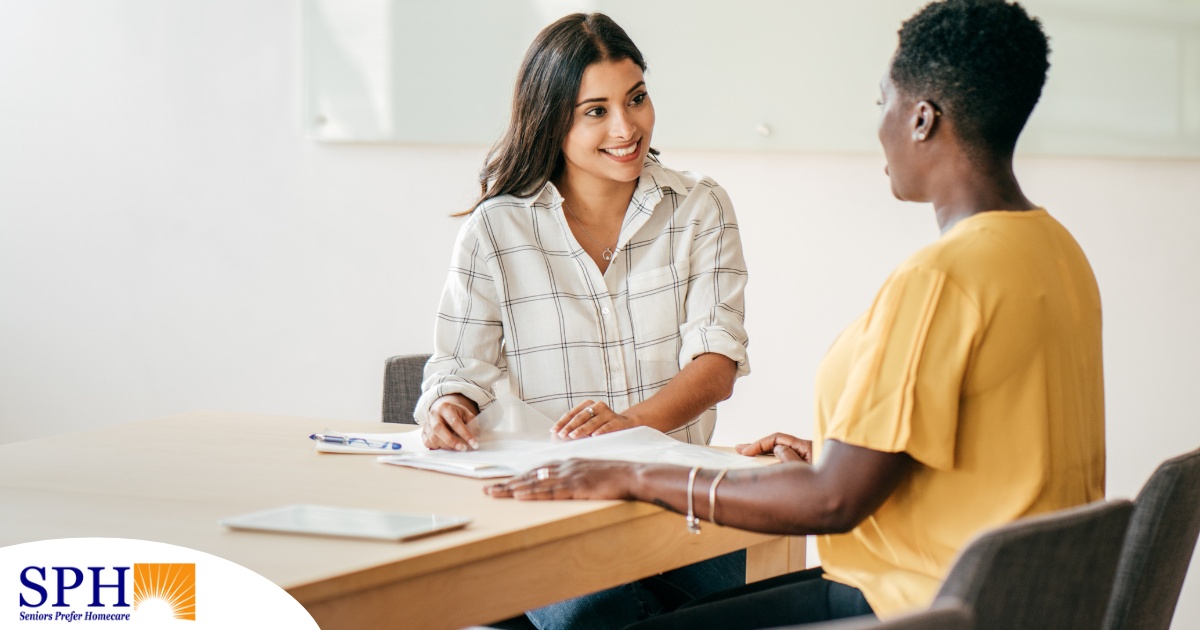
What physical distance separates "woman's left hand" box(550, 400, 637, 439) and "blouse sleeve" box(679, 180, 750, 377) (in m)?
0.31

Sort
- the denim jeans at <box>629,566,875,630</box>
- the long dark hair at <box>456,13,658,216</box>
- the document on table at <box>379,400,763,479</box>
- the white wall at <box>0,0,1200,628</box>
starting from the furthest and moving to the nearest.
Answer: the white wall at <box>0,0,1200,628</box> < the long dark hair at <box>456,13,658,216</box> < the document on table at <box>379,400,763,479</box> < the denim jeans at <box>629,566,875,630</box>

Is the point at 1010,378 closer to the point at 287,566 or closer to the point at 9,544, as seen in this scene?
the point at 287,566

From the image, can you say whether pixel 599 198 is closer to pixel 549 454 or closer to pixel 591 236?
pixel 591 236

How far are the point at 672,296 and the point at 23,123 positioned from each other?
2436 millimetres

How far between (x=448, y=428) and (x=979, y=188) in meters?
0.90

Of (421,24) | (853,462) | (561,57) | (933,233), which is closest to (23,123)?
(421,24)

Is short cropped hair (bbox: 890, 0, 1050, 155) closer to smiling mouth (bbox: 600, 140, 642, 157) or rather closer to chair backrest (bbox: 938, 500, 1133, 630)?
chair backrest (bbox: 938, 500, 1133, 630)

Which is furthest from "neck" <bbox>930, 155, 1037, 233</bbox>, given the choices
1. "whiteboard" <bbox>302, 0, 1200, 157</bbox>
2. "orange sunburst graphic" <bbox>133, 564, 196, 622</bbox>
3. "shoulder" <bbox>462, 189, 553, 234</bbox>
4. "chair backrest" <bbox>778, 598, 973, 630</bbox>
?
"whiteboard" <bbox>302, 0, 1200, 157</bbox>

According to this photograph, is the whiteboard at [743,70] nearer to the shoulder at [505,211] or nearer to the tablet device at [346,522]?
the shoulder at [505,211]

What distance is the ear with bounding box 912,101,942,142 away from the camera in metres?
1.34

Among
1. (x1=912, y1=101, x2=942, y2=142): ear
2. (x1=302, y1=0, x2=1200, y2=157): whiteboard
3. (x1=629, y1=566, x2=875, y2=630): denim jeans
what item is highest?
(x1=302, y1=0, x2=1200, y2=157): whiteboard

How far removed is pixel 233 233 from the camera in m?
3.52

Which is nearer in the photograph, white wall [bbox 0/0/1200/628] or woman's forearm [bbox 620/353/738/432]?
woman's forearm [bbox 620/353/738/432]

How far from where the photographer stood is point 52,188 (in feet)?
11.9
